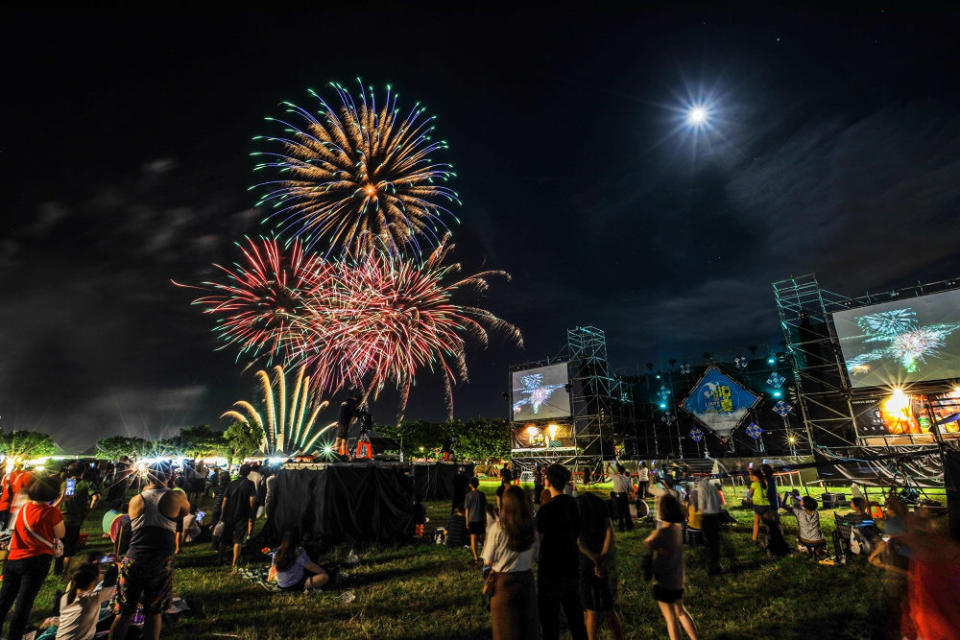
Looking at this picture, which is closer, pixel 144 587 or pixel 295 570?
pixel 144 587

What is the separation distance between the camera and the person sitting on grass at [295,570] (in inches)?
305

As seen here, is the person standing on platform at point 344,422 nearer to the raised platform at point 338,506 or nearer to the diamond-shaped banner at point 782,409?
the raised platform at point 338,506

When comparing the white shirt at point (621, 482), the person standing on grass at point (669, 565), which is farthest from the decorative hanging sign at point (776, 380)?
the person standing on grass at point (669, 565)

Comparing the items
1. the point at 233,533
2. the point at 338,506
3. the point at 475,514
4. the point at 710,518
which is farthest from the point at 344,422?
the point at 710,518

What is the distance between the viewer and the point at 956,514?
3357 mm

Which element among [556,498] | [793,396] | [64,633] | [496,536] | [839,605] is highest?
[793,396]

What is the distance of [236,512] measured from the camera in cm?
967

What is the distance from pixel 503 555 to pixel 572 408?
39.7m

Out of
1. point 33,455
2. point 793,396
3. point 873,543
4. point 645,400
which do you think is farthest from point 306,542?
point 33,455

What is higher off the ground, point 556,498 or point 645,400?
point 645,400

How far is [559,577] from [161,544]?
455 cm

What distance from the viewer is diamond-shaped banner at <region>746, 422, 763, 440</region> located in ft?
120

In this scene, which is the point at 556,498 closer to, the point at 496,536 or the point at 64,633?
the point at 496,536

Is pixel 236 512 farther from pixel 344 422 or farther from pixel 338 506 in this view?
pixel 344 422
